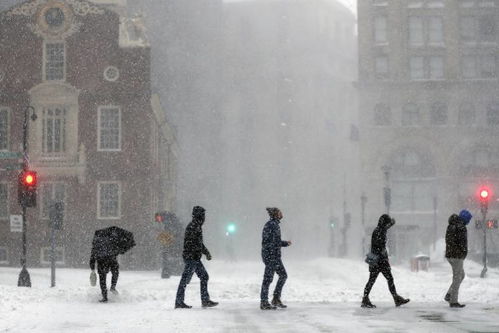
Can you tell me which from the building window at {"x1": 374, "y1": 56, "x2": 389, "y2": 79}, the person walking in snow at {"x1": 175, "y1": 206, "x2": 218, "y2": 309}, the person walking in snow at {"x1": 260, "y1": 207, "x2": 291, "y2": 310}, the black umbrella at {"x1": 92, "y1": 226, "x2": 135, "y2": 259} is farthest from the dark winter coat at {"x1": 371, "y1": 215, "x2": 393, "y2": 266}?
the building window at {"x1": 374, "y1": 56, "x2": 389, "y2": 79}

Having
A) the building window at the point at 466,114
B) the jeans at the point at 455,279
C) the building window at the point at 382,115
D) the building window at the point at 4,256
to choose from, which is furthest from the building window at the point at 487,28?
the jeans at the point at 455,279

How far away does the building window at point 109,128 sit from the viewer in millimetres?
48656

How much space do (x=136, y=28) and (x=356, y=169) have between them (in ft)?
245

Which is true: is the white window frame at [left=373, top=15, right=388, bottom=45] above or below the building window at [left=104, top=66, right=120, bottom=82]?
above

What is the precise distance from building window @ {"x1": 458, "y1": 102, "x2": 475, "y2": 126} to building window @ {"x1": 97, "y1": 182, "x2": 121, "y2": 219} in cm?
4711

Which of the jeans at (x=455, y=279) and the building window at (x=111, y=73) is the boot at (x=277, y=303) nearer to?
the jeans at (x=455, y=279)

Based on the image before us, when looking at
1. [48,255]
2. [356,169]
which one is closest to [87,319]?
[48,255]

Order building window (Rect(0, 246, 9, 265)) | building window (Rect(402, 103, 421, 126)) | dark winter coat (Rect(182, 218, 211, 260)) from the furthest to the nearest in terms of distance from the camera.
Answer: building window (Rect(402, 103, 421, 126))
building window (Rect(0, 246, 9, 265))
dark winter coat (Rect(182, 218, 211, 260))

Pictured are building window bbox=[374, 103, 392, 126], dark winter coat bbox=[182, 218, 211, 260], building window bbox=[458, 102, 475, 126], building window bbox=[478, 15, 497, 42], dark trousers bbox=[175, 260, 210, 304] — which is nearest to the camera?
dark trousers bbox=[175, 260, 210, 304]

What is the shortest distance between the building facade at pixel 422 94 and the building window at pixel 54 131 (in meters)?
42.5

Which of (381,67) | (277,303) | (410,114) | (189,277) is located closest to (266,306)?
(277,303)

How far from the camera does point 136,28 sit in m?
49.8

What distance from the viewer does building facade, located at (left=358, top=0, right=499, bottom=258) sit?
282 ft

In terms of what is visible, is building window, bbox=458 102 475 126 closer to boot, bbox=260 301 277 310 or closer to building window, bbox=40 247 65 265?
building window, bbox=40 247 65 265
